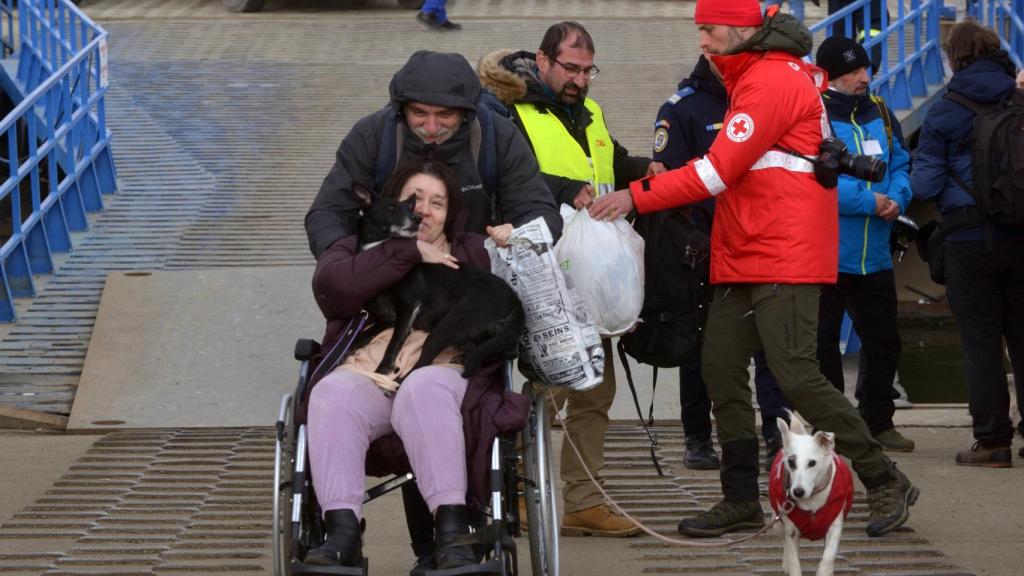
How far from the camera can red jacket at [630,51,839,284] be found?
497 centimetres

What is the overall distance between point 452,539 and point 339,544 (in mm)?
290

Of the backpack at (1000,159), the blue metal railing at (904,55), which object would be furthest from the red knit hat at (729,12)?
the blue metal railing at (904,55)

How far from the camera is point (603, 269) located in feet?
16.5

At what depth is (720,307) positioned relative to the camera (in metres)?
5.25

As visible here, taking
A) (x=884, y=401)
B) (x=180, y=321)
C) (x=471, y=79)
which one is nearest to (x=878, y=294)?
(x=884, y=401)

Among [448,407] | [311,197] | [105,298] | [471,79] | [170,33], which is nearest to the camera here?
[448,407]

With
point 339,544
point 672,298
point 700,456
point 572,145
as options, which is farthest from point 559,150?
point 339,544

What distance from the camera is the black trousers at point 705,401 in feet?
21.1

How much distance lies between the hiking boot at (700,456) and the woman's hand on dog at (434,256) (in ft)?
7.26

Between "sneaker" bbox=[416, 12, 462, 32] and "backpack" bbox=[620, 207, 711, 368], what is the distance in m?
9.64

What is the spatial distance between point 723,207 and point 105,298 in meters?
4.38

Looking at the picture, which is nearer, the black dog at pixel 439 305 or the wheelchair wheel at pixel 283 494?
the wheelchair wheel at pixel 283 494

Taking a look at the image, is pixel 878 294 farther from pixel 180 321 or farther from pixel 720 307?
pixel 180 321

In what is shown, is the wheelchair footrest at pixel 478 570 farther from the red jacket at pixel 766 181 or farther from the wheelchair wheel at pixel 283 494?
the red jacket at pixel 766 181
